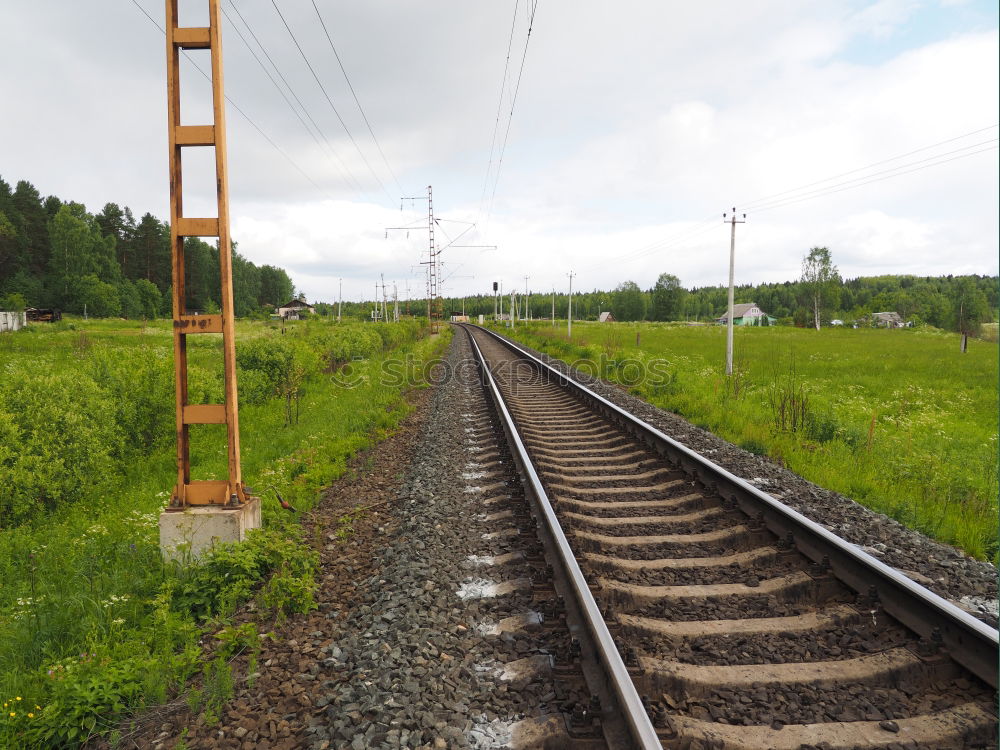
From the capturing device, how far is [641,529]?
4.71m

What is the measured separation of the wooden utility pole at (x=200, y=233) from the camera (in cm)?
430

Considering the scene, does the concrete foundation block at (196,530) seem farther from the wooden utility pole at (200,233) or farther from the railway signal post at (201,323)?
the wooden utility pole at (200,233)

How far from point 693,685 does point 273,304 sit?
435ft

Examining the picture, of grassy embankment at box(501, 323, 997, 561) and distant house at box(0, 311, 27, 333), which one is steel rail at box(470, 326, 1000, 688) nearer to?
grassy embankment at box(501, 323, 997, 561)

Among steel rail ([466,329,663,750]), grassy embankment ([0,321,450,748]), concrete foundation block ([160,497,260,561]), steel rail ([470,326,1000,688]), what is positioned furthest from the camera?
concrete foundation block ([160,497,260,561])

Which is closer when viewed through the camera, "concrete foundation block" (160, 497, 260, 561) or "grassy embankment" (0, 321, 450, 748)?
"grassy embankment" (0, 321, 450, 748)

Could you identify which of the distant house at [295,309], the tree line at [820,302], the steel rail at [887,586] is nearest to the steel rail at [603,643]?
the steel rail at [887,586]

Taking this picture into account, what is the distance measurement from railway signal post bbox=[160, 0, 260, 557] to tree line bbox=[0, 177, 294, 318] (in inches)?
2282

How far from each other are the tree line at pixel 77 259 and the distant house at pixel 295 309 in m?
23.4

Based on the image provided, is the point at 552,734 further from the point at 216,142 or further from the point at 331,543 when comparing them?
the point at 216,142

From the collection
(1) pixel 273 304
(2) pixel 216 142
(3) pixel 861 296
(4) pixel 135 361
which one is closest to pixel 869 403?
(2) pixel 216 142

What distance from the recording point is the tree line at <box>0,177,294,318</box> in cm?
6200

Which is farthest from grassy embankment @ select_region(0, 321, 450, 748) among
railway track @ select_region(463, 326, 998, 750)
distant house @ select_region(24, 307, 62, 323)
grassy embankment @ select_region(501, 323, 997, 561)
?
distant house @ select_region(24, 307, 62, 323)

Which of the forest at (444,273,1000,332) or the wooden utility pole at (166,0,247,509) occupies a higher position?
the forest at (444,273,1000,332)
